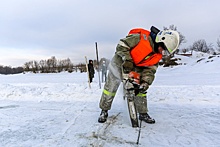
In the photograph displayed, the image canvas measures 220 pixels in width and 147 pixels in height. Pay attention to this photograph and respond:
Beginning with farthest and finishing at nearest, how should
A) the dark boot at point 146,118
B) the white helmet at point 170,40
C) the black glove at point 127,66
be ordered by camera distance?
the dark boot at point 146,118 < the black glove at point 127,66 < the white helmet at point 170,40

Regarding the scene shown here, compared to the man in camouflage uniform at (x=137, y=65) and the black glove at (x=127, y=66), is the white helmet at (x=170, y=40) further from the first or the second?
the black glove at (x=127, y=66)

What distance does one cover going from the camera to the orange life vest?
125 inches

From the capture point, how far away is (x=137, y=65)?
3469mm

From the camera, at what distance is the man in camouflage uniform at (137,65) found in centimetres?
300

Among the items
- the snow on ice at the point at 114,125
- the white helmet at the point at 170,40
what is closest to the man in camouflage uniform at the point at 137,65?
the white helmet at the point at 170,40

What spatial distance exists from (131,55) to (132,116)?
1.08 metres

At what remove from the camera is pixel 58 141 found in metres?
2.67

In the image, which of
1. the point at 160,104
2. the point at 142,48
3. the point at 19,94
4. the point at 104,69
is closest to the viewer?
the point at 142,48

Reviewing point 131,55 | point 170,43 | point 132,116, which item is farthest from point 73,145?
point 170,43

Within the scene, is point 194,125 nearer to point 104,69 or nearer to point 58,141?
point 58,141

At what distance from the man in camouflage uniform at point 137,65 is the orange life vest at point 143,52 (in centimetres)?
4

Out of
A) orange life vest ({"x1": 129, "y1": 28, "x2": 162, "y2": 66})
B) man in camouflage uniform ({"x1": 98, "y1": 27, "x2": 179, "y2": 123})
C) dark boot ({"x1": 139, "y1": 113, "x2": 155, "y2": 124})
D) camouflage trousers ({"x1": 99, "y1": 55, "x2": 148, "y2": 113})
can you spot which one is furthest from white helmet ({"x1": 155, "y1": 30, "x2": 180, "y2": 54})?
dark boot ({"x1": 139, "y1": 113, "x2": 155, "y2": 124})

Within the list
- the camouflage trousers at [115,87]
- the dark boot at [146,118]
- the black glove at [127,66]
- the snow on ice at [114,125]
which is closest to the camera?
the snow on ice at [114,125]

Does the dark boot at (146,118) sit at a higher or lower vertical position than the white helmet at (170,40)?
lower
